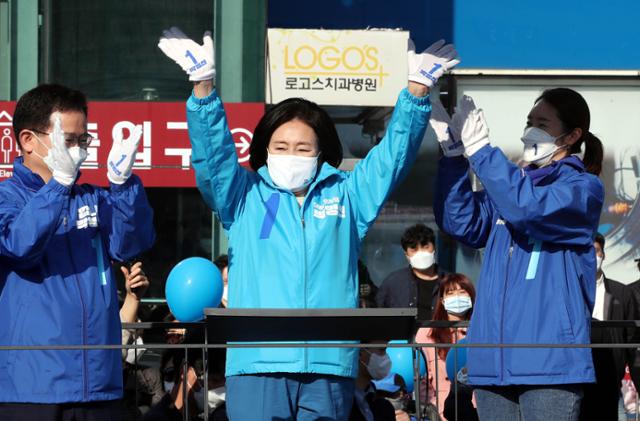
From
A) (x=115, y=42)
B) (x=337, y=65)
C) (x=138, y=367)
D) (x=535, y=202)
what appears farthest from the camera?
(x=115, y=42)

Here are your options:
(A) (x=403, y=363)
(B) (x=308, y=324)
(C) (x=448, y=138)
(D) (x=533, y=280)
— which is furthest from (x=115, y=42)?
(B) (x=308, y=324)

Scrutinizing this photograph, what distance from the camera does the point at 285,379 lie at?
15.1ft

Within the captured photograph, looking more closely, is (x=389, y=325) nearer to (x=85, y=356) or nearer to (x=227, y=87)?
(x=85, y=356)

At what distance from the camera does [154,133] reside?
10062 mm

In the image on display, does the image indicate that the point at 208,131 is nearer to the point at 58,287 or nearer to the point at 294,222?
the point at 294,222

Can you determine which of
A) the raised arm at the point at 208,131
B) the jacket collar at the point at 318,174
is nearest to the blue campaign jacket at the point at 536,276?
the jacket collar at the point at 318,174

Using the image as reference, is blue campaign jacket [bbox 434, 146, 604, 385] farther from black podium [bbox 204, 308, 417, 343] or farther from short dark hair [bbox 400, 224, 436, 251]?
short dark hair [bbox 400, 224, 436, 251]

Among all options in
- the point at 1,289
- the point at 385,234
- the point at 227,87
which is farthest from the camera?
the point at 385,234

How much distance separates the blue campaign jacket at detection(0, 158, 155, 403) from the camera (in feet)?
15.2

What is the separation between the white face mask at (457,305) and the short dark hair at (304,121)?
282 cm

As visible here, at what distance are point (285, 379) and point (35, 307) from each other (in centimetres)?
97

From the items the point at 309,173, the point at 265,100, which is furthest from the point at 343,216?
the point at 265,100

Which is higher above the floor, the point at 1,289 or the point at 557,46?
the point at 557,46

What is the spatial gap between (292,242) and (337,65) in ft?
18.6
